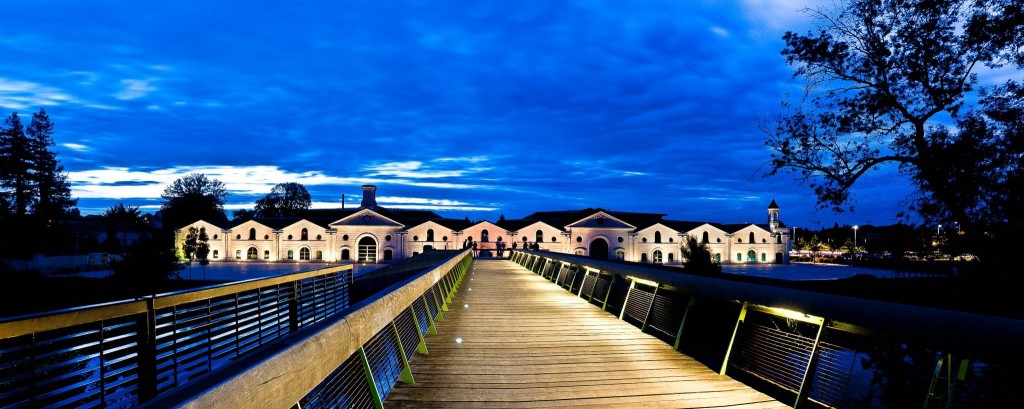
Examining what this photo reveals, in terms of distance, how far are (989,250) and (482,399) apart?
1214 cm

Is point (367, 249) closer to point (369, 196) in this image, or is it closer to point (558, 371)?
point (369, 196)

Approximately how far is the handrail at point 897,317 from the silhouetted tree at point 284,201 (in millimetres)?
134913

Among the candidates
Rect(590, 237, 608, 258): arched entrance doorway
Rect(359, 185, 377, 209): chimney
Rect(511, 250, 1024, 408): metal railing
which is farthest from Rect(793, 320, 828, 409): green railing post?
Rect(359, 185, 377, 209): chimney

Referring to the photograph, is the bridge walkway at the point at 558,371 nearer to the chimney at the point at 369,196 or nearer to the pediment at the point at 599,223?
the pediment at the point at 599,223

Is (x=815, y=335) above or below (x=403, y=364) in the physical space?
above

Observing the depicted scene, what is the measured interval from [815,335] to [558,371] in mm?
2397

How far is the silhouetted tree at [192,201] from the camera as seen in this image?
112688 mm

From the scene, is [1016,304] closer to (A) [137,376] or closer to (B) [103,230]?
(A) [137,376]

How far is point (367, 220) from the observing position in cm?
8050

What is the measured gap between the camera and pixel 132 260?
46656 mm

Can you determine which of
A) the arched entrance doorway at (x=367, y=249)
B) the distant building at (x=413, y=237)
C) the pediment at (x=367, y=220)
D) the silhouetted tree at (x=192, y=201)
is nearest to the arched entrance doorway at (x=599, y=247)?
the distant building at (x=413, y=237)

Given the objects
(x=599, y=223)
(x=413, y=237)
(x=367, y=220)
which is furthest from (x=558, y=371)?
(x=599, y=223)

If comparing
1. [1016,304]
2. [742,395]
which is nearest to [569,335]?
[742,395]

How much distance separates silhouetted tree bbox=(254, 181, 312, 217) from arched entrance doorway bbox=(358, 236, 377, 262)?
5661 cm
